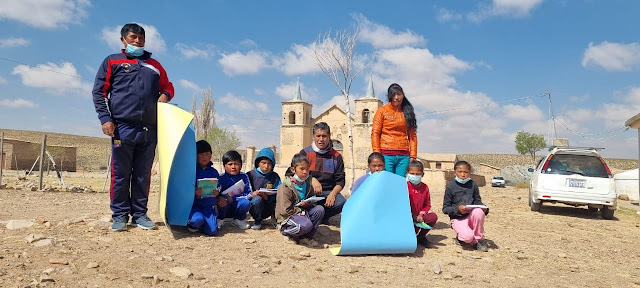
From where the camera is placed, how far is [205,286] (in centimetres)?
283

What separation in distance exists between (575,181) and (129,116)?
8.27 meters

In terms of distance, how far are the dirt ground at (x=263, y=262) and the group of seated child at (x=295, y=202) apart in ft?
0.59

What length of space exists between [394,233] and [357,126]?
34469 millimetres

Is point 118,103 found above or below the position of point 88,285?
above

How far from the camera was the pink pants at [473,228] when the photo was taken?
445 cm

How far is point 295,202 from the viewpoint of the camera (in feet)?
14.2

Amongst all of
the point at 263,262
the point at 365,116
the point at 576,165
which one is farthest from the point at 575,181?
the point at 365,116

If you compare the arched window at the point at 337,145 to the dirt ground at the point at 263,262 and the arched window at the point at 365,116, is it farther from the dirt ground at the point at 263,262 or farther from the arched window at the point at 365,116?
the dirt ground at the point at 263,262

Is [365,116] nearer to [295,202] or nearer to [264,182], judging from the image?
[264,182]

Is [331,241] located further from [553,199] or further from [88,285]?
[553,199]

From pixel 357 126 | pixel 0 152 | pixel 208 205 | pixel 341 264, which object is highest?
pixel 357 126

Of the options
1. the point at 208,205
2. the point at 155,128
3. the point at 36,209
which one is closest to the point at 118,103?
the point at 155,128

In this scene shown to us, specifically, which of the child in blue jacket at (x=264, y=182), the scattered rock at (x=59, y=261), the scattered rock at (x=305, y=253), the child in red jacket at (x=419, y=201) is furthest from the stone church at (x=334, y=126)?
the scattered rock at (x=59, y=261)

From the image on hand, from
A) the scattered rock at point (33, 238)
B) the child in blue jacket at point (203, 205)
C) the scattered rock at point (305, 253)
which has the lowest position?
the scattered rock at point (305, 253)
